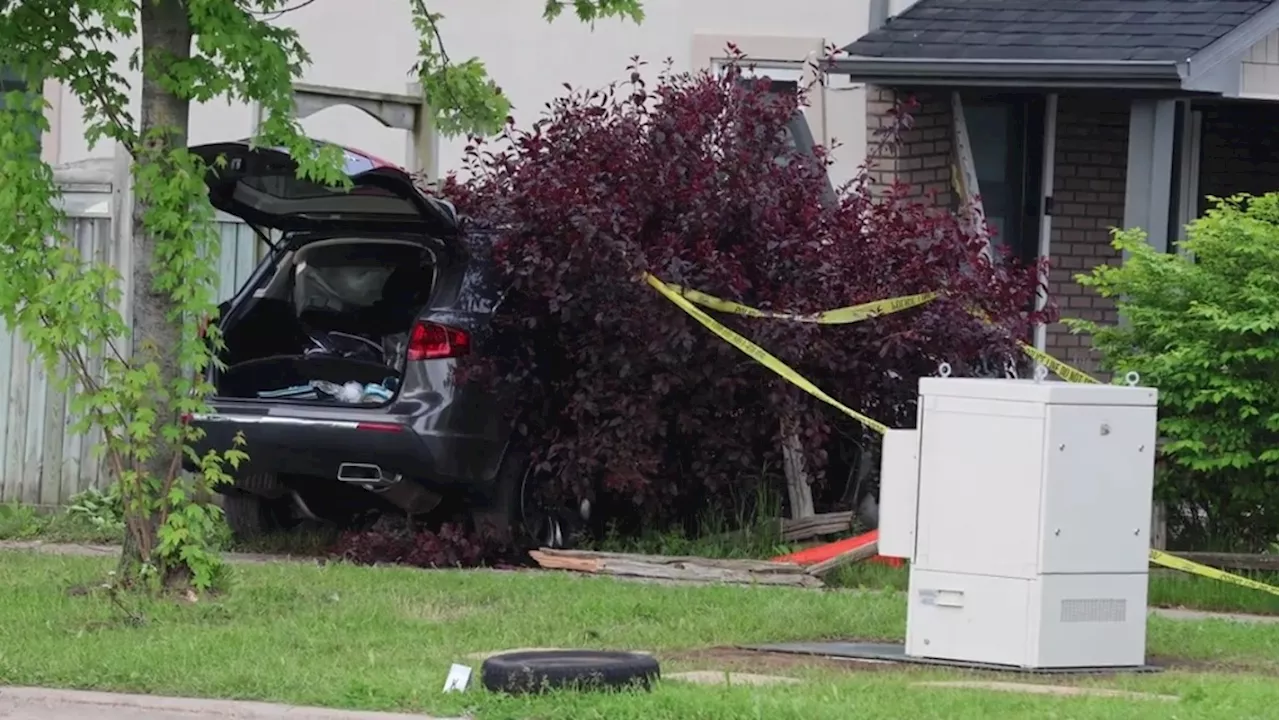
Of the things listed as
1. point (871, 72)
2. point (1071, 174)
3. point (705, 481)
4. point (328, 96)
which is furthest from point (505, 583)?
point (1071, 174)

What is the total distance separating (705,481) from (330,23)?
20.1 feet

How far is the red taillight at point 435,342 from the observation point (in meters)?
11.0

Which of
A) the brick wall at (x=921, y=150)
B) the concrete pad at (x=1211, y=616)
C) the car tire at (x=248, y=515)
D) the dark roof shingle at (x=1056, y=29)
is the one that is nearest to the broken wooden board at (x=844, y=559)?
the concrete pad at (x=1211, y=616)

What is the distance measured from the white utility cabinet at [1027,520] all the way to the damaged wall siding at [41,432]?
21.0ft

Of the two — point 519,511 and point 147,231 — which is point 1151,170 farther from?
point 147,231

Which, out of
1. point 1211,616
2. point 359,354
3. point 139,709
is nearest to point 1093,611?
point 1211,616

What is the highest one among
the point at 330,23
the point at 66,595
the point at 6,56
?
the point at 330,23

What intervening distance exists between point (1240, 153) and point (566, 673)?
404 inches

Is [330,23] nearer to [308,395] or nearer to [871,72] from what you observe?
[871,72]

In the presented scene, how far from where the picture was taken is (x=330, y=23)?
52.3 feet

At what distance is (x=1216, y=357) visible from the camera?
10.5 m

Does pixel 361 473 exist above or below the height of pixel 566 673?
above

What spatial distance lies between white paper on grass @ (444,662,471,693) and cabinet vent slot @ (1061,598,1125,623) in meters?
2.34

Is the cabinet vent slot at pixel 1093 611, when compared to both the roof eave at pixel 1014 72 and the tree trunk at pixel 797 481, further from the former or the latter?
the roof eave at pixel 1014 72
